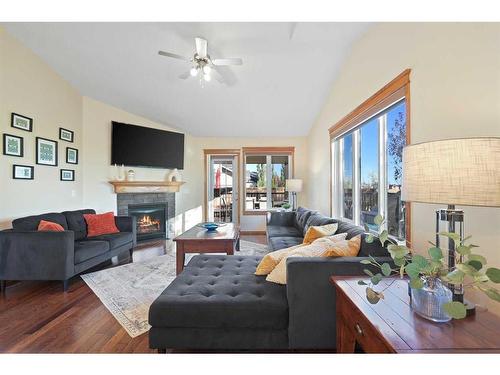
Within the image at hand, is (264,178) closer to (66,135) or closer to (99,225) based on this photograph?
(99,225)

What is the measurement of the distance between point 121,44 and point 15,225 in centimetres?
258

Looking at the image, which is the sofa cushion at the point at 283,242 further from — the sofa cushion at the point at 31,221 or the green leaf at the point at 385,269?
the sofa cushion at the point at 31,221

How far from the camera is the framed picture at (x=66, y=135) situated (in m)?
3.93

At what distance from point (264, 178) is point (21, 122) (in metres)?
4.53

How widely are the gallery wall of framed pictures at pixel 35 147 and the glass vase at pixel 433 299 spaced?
14.2 ft

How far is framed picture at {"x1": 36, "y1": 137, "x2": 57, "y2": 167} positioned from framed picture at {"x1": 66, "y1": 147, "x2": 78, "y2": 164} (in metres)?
0.26

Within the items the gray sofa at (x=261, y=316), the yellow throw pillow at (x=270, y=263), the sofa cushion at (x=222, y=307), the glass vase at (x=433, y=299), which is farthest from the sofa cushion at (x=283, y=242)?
the glass vase at (x=433, y=299)

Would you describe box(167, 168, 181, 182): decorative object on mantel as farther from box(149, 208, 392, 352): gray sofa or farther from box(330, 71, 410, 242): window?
box(149, 208, 392, 352): gray sofa

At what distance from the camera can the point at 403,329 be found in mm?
942

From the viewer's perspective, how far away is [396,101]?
7.66 feet

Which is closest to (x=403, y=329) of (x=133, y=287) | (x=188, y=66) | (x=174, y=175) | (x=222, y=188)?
(x=133, y=287)

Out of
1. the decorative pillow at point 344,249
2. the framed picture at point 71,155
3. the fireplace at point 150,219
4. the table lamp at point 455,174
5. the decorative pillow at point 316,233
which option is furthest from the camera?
the fireplace at point 150,219

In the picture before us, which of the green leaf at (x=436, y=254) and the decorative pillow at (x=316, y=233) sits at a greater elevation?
the green leaf at (x=436, y=254)
